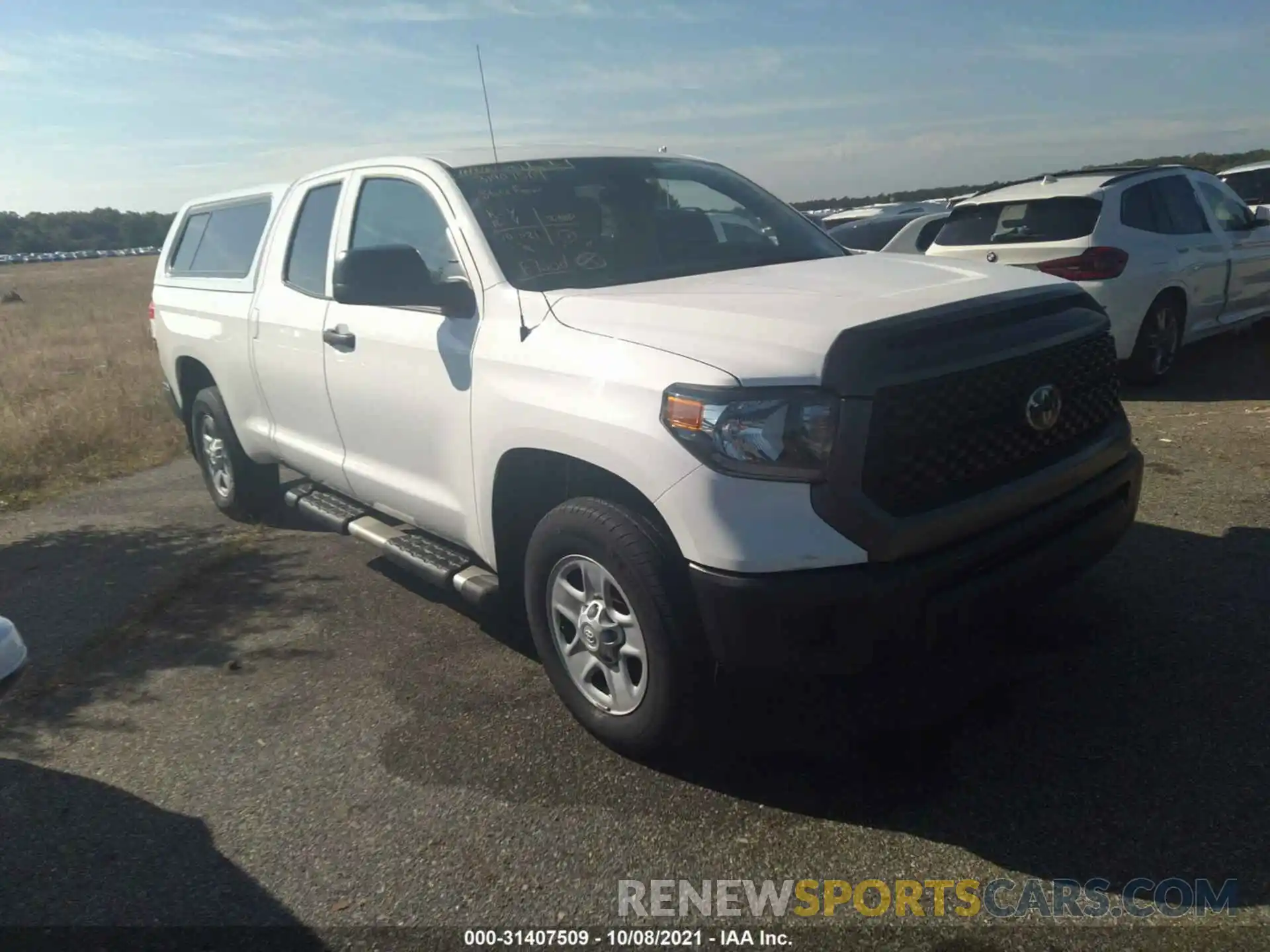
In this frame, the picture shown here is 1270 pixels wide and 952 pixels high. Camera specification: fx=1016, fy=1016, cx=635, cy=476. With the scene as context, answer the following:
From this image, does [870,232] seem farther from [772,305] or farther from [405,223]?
[772,305]

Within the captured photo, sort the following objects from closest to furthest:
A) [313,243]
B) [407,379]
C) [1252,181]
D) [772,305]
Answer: [772,305]
[407,379]
[313,243]
[1252,181]

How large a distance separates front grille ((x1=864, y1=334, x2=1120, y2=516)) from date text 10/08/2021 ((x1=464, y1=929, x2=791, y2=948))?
1161 millimetres

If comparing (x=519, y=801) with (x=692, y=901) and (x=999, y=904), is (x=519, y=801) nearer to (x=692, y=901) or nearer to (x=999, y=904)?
(x=692, y=901)

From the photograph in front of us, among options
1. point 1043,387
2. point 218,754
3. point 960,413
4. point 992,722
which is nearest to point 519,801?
point 218,754

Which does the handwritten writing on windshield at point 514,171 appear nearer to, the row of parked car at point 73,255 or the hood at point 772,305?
the hood at point 772,305

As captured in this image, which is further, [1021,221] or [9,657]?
[1021,221]

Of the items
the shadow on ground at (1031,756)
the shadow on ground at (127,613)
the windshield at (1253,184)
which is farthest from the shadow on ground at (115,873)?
the windshield at (1253,184)

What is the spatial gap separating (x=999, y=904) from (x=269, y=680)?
2929 mm

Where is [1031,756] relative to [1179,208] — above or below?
below

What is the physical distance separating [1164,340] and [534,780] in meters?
6.73

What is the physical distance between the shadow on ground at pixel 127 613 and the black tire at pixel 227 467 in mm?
A: 256

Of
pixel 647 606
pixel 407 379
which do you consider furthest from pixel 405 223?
pixel 647 606

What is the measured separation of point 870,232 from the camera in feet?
51.1

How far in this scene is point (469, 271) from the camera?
3.74m
